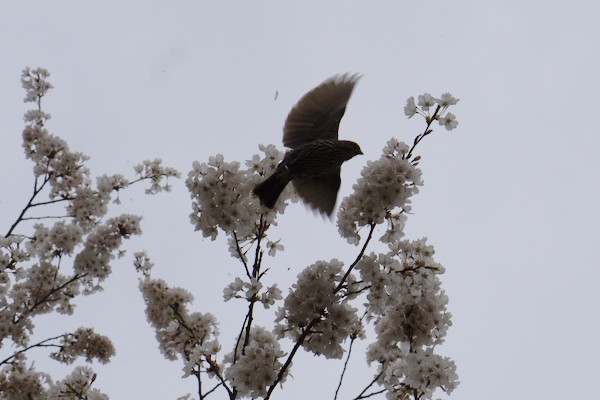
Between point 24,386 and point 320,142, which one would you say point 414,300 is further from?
point 24,386

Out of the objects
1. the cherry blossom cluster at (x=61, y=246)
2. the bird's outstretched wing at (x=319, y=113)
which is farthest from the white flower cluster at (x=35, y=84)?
the bird's outstretched wing at (x=319, y=113)

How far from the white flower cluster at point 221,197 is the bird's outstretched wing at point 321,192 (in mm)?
1140

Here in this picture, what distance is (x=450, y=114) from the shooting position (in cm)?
400

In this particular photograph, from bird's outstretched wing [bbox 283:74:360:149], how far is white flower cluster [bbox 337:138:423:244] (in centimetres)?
140

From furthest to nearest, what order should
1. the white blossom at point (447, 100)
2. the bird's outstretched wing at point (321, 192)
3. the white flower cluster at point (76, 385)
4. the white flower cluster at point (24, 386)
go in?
the white flower cluster at point (24, 386) → the bird's outstretched wing at point (321, 192) → the white flower cluster at point (76, 385) → the white blossom at point (447, 100)

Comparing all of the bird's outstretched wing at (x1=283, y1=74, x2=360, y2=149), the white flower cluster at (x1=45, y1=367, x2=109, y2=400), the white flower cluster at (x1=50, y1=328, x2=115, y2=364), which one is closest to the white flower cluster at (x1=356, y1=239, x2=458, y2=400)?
the bird's outstretched wing at (x1=283, y1=74, x2=360, y2=149)

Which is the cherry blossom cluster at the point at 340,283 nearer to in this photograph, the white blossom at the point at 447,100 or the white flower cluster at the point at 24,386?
the white blossom at the point at 447,100

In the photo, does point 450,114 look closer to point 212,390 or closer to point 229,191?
point 229,191

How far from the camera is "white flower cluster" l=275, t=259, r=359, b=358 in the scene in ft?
12.8

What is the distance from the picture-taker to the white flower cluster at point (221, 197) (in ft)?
13.4

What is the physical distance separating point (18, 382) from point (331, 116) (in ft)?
14.3

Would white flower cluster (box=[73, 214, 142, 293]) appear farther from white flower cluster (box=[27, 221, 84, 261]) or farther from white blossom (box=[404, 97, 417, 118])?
white blossom (box=[404, 97, 417, 118])

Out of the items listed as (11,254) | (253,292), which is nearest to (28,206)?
(11,254)

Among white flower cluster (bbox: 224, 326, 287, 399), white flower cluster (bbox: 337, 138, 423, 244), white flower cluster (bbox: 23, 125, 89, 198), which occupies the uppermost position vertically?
white flower cluster (bbox: 23, 125, 89, 198)
